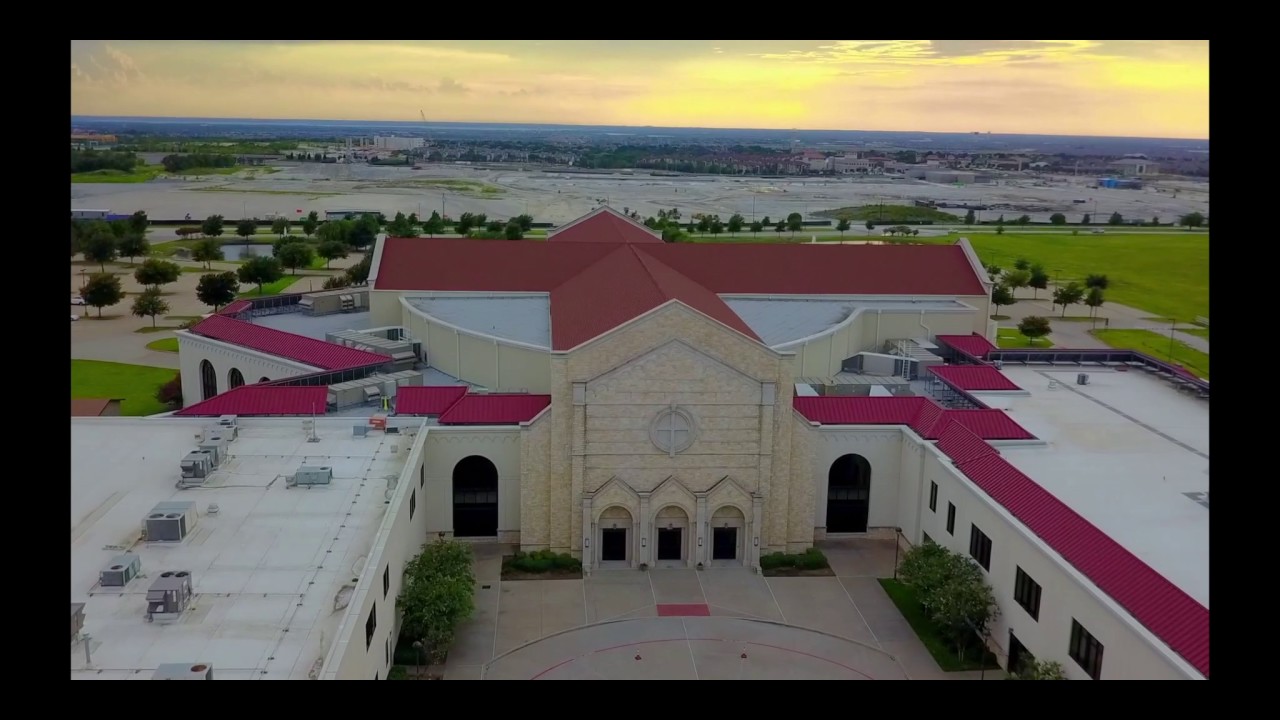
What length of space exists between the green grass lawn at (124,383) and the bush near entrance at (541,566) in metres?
36.3

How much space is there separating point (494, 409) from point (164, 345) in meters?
53.5

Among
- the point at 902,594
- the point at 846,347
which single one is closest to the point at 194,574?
the point at 902,594

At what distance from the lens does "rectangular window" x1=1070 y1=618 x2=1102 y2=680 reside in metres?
29.3

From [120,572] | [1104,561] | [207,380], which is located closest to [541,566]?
[120,572]

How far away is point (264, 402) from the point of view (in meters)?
48.1

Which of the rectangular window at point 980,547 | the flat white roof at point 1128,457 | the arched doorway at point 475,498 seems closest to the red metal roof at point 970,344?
the flat white roof at point 1128,457

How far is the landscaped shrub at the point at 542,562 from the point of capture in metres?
43.6

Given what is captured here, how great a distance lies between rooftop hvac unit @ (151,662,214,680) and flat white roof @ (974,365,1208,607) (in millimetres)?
27248

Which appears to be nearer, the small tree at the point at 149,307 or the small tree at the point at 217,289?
the small tree at the point at 217,289

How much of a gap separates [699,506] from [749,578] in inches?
154

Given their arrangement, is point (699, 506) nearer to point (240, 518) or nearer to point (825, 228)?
point (240, 518)

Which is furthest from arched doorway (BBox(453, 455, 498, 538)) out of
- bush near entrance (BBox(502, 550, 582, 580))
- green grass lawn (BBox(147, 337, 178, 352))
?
green grass lawn (BBox(147, 337, 178, 352))

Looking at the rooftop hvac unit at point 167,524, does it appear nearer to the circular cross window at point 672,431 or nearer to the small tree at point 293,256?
the circular cross window at point 672,431

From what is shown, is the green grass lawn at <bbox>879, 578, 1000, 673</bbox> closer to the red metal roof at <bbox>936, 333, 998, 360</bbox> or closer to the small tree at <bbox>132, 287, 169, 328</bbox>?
the red metal roof at <bbox>936, 333, 998, 360</bbox>
